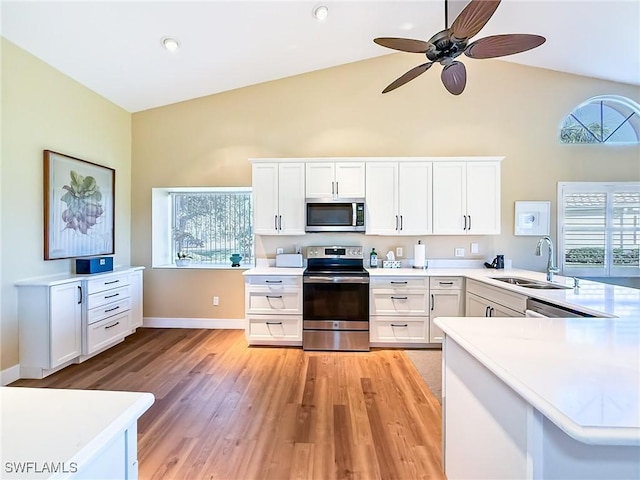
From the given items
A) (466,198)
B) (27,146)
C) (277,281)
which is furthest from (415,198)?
(27,146)

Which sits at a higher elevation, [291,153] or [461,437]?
[291,153]

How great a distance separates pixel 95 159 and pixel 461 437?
14.8 feet

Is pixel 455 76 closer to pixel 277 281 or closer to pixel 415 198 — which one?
pixel 415 198

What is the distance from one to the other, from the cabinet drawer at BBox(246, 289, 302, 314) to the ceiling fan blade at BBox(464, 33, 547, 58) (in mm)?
2757

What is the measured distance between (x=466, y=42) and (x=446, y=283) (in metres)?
2.39

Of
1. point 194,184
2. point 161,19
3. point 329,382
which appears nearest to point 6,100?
point 161,19

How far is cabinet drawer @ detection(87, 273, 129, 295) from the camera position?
10.3 ft

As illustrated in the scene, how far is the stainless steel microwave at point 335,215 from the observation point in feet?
12.1

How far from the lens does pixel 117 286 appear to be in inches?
140

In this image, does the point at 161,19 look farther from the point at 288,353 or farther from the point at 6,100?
the point at 288,353

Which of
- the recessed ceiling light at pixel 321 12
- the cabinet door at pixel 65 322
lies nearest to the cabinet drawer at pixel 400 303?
the recessed ceiling light at pixel 321 12

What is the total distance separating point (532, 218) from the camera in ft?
13.0

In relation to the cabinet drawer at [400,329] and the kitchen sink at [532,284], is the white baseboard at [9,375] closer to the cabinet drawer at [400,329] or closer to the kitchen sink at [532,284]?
the cabinet drawer at [400,329]

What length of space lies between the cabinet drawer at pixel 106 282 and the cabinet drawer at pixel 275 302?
155 cm
